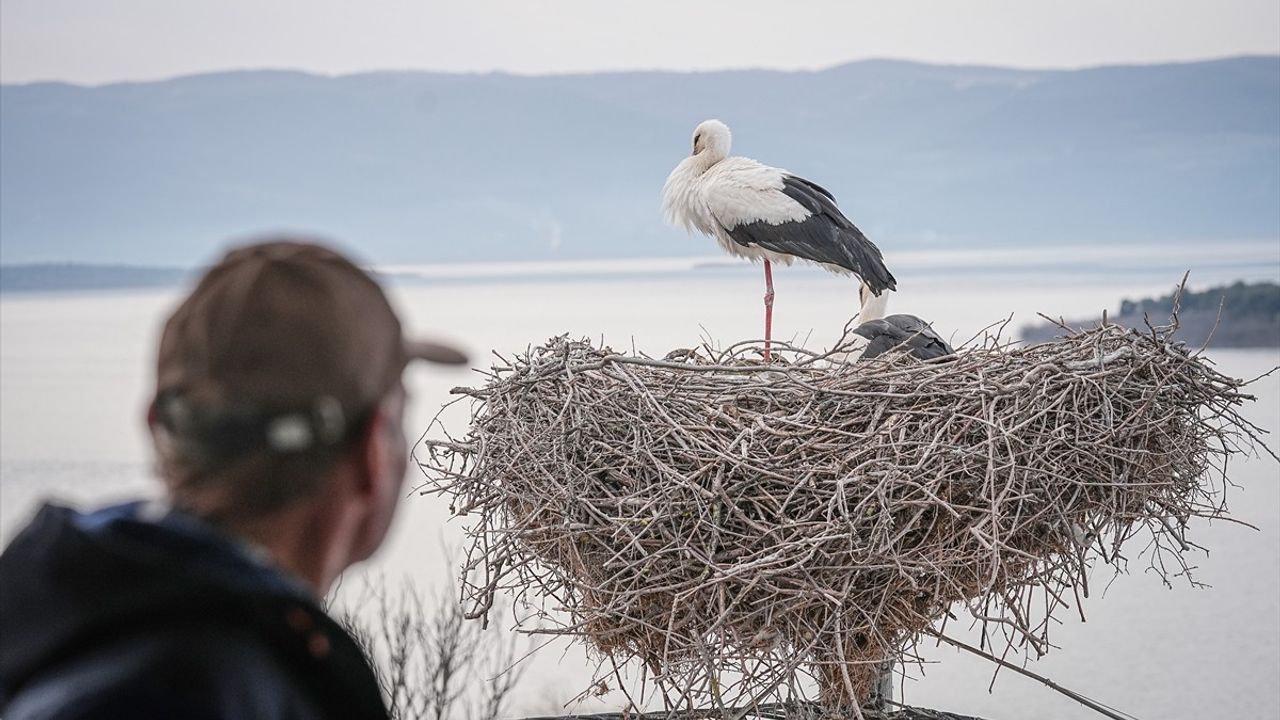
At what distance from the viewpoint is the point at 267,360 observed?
0.52 m

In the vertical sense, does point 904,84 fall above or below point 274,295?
above

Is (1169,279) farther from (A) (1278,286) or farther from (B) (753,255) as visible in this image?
(B) (753,255)

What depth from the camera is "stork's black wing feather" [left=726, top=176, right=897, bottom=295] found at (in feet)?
9.95

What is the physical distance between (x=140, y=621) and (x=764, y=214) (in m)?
2.69

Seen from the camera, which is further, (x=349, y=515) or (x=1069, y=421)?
(x=1069, y=421)

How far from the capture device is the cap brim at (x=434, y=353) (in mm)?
581

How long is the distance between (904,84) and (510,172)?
1885 millimetres

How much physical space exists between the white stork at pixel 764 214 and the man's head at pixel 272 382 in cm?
257

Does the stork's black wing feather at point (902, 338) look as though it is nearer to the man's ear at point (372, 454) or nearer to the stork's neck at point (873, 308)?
the stork's neck at point (873, 308)

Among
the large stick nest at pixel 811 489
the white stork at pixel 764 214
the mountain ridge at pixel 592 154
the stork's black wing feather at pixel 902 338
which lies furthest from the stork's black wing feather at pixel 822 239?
the mountain ridge at pixel 592 154

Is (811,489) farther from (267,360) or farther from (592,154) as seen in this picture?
(592,154)

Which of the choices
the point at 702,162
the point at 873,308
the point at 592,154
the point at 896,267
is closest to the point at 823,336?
the point at 873,308

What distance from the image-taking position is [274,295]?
528 millimetres

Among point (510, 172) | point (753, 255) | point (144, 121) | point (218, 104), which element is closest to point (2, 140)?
point (144, 121)
